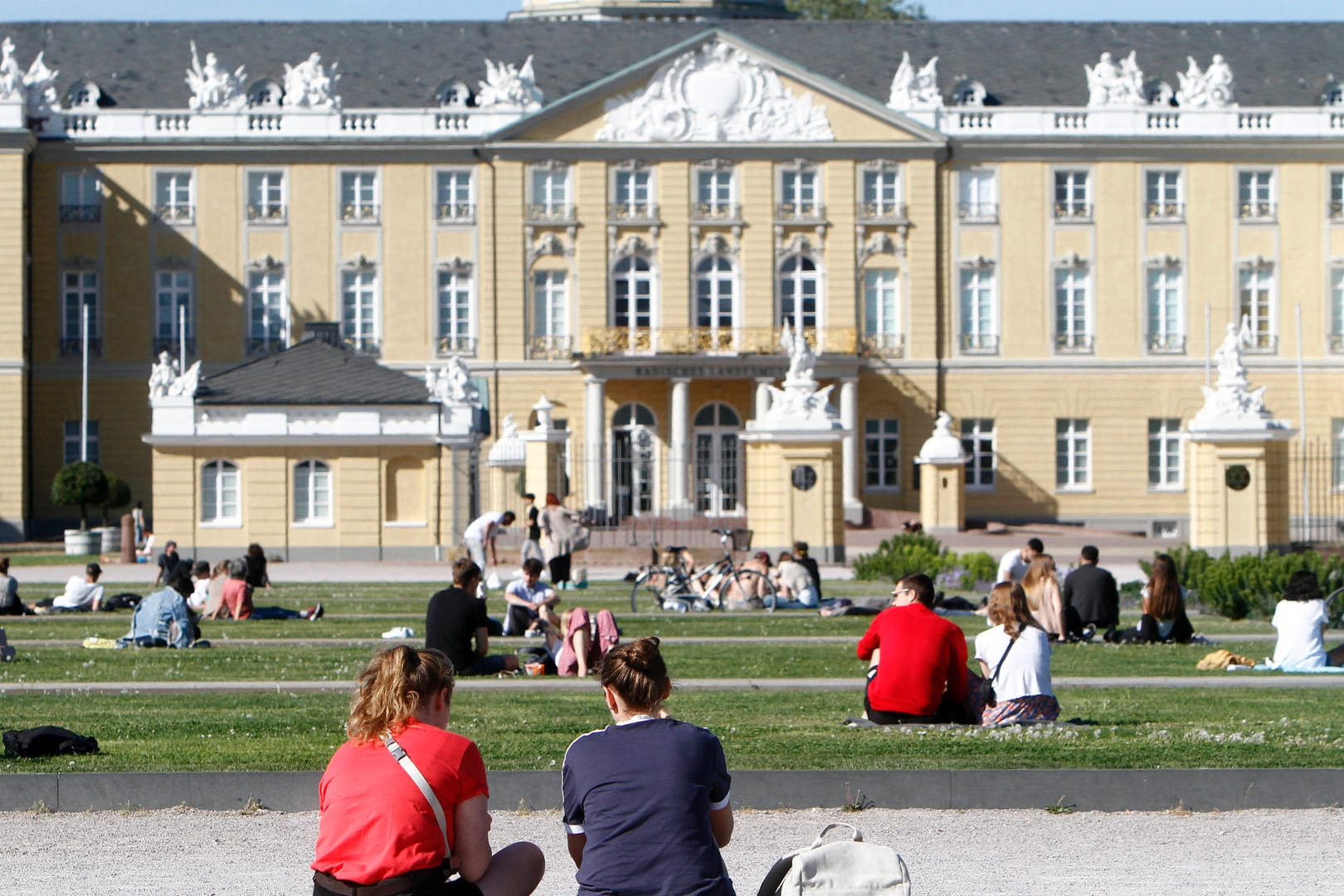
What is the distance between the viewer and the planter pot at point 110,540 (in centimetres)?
4651

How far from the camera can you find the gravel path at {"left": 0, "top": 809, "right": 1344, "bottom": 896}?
1048 centimetres

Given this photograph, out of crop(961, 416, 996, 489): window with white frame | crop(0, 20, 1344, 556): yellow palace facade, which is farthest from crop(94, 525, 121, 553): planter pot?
crop(961, 416, 996, 489): window with white frame

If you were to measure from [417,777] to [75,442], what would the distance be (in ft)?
170

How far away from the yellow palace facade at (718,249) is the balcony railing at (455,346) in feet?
0.37

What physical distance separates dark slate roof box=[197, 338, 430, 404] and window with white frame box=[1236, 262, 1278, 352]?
23.6m

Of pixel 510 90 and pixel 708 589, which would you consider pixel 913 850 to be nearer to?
pixel 708 589

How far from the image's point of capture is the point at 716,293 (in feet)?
191

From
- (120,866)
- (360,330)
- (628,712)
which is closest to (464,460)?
(360,330)

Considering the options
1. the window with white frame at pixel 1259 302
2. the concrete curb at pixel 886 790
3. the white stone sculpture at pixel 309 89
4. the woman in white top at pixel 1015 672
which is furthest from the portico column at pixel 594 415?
the concrete curb at pixel 886 790

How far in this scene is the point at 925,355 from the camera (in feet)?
191

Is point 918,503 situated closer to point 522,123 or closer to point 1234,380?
point 522,123

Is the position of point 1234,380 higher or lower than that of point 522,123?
lower

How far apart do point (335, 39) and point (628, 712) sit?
5365 cm

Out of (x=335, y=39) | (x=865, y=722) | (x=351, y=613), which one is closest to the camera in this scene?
(x=865, y=722)
